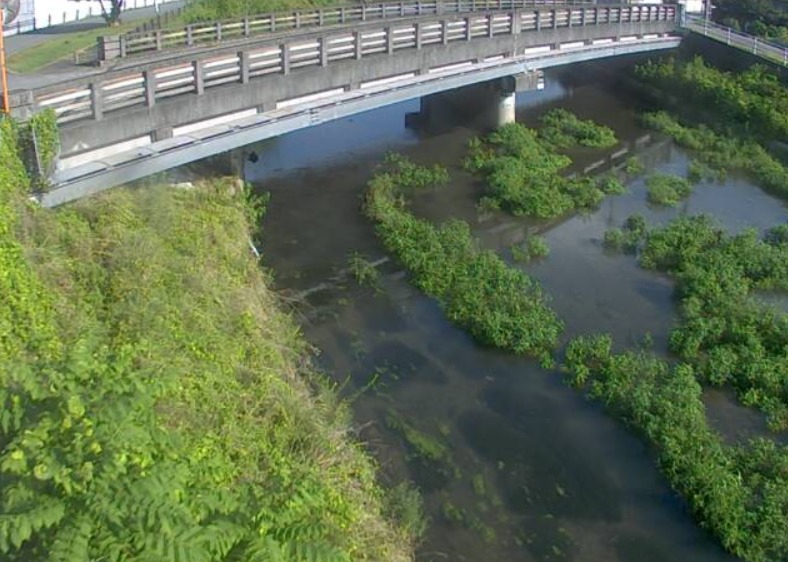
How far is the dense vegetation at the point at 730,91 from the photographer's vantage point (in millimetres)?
32125

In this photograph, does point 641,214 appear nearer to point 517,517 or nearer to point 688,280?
point 688,280

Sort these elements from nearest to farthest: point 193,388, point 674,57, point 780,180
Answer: point 193,388, point 780,180, point 674,57

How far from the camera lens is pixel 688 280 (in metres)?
19.0

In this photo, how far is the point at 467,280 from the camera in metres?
19.0

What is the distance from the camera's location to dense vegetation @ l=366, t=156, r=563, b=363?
16672 mm

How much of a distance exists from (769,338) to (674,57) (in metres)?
26.0

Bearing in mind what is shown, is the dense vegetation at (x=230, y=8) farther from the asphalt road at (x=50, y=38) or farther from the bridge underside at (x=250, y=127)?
the bridge underside at (x=250, y=127)

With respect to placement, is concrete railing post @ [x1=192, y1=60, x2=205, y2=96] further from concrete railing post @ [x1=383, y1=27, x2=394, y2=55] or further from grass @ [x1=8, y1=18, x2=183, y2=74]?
grass @ [x1=8, y1=18, x2=183, y2=74]

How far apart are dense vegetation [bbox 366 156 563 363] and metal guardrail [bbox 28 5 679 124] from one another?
4024 millimetres

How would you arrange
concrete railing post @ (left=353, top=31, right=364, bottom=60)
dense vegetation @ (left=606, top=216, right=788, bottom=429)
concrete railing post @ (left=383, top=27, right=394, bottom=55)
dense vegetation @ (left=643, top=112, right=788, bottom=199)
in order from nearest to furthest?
1. dense vegetation @ (left=606, top=216, right=788, bottom=429)
2. concrete railing post @ (left=353, top=31, right=364, bottom=60)
3. concrete railing post @ (left=383, top=27, right=394, bottom=55)
4. dense vegetation @ (left=643, top=112, right=788, bottom=199)

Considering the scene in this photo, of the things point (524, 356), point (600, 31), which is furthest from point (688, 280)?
point (600, 31)

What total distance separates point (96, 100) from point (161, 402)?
24.6 feet

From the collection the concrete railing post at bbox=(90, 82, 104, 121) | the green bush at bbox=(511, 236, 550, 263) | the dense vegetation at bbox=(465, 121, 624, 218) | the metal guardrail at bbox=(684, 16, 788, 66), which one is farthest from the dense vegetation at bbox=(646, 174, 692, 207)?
the concrete railing post at bbox=(90, 82, 104, 121)

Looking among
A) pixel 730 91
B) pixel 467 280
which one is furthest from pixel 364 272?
pixel 730 91
